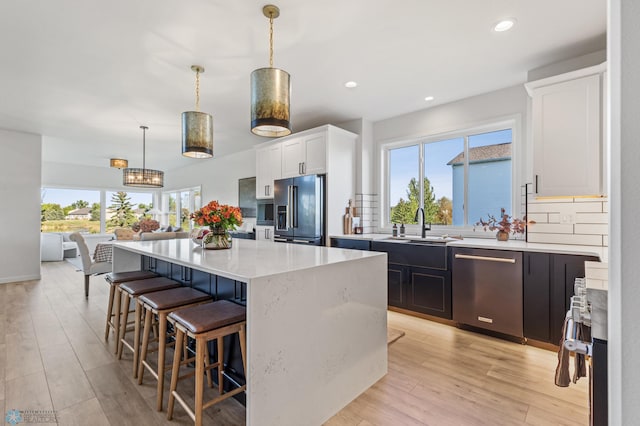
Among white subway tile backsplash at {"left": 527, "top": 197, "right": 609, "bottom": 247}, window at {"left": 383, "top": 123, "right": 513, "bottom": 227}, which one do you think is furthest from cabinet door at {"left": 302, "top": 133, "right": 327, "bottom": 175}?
white subway tile backsplash at {"left": 527, "top": 197, "right": 609, "bottom": 247}

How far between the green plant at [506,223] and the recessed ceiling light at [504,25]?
66.9 inches

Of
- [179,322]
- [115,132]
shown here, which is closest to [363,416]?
[179,322]

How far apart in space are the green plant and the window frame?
0.11 metres

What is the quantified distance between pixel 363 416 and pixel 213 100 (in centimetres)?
358

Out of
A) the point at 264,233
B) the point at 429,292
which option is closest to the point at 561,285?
the point at 429,292

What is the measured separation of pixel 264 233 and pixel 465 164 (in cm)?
315

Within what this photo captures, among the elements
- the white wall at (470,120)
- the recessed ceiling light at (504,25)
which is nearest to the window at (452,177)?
the white wall at (470,120)

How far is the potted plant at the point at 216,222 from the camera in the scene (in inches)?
95.0

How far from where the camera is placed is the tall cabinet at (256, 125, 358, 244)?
4.02 metres

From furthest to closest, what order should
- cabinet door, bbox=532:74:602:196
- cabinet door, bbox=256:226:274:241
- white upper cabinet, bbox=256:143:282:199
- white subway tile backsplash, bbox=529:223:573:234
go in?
cabinet door, bbox=256:226:274:241 → white upper cabinet, bbox=256:143:282:199 → white subway tile backsplash, bbox=529:223:573:234 → cabinet door, bbox=532:74:602:196

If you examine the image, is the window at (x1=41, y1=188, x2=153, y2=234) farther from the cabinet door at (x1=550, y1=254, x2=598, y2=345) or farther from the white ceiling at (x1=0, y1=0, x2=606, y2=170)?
the cabinet door at (x1=550, y1=254, x2=598, y2=345)

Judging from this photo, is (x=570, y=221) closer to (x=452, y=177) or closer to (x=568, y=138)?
(x=568, y=138)

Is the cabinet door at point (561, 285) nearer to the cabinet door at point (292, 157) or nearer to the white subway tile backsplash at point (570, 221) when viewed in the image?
the white subway tile backsplash at point (570, 221)

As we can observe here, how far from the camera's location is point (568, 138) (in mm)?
2580
